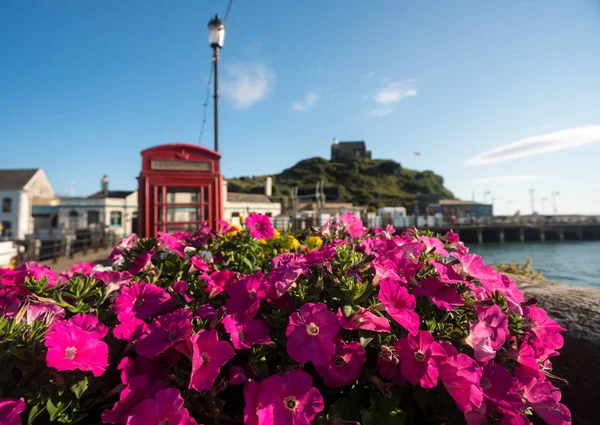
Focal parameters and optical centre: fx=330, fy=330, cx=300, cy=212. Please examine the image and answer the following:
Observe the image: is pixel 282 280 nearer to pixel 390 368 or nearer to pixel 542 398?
pixel 390 368

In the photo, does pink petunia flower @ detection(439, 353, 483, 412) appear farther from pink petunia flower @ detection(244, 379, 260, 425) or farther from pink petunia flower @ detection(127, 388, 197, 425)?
pink petunia flower @ detection(127, 388, 197, 425)

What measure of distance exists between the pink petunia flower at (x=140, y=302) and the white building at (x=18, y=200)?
128 feet

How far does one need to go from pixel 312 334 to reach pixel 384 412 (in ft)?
1.00

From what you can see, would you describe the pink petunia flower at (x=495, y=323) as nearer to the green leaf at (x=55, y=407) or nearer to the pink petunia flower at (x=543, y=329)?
the pink petunia flower at (x=543, y=329)

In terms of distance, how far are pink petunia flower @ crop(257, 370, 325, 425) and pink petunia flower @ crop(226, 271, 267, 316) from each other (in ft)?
0.85

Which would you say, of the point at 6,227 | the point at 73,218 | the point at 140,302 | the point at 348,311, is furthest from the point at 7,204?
the point at 348,311

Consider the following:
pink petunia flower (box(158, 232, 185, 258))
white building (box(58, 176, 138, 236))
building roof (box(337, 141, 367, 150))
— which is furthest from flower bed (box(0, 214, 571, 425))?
building roof (box(337, 141, 367, 150))

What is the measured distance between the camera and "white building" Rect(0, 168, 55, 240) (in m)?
32.4

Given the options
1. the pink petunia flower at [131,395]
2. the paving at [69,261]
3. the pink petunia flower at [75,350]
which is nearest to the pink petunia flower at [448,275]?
the pink petunia flower at [131,395]

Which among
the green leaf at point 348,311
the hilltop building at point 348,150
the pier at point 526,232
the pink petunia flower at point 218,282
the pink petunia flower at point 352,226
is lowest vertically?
the pier at point 526,232

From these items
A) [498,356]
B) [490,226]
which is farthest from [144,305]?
[490,226]

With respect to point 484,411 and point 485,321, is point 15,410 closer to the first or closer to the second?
point 484,411

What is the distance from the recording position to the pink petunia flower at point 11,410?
0.82 m

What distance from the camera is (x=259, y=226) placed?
A: 2.11 metres
